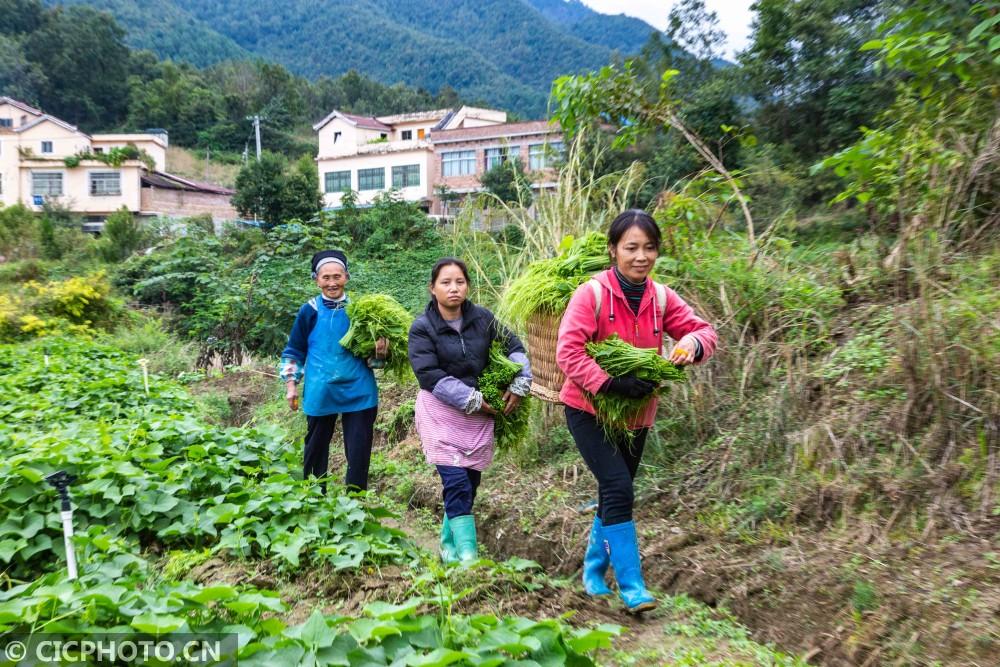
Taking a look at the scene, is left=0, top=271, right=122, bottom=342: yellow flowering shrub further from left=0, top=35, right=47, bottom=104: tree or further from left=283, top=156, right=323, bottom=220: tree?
left=0, top=35, right=47, bottom=104: tree

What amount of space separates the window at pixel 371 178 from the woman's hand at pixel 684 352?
130 ft

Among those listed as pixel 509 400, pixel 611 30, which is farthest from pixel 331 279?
pixel 611 30

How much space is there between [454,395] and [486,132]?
36.2 meters

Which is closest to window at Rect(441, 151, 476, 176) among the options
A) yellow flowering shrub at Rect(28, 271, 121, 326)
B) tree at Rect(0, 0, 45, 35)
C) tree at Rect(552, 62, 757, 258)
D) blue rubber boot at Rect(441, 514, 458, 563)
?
yellow flowering shrub at Rect(28, 271, 121, 326)

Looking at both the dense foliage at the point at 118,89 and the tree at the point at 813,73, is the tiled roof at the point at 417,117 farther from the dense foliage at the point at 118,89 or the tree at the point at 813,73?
the tree at the point at 813,73

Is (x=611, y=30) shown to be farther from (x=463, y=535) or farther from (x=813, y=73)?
(x=463, y=535)

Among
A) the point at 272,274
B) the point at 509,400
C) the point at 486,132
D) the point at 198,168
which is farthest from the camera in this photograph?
the point at 198,168

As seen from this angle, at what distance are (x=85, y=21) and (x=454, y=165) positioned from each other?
150ft

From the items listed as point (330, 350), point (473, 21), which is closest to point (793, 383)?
point (330, 350)

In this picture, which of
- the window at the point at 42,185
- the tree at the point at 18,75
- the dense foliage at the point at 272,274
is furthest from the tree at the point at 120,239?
the tree at the point at 18,75

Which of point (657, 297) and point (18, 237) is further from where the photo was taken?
point (18, 237)

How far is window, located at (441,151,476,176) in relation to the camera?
128 ft

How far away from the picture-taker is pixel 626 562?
3480 mm

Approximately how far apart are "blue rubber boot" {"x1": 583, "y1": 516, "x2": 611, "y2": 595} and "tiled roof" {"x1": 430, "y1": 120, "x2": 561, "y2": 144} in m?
A: 33.6
